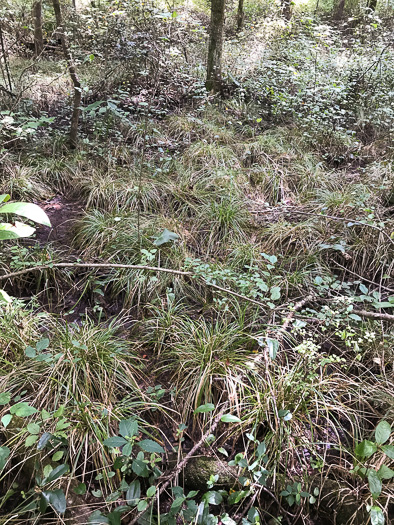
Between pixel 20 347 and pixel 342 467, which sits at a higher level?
pixel 20 347

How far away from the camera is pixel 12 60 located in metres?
7.47

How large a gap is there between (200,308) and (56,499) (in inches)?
59.6

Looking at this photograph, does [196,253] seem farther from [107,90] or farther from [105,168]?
[107,90]

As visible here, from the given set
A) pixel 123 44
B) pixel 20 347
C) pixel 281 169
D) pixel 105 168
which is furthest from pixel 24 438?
pixel 123 44

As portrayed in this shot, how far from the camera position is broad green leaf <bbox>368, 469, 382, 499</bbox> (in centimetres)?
126

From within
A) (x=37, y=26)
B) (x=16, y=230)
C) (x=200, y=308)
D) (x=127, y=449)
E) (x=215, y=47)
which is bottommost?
(x=200, y=308)

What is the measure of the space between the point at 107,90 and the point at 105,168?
2.43 meters

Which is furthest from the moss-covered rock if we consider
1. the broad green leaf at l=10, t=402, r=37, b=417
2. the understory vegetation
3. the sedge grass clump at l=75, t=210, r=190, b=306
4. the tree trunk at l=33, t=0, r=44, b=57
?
the tree trunk at l=33, t=0, r=44, b=57

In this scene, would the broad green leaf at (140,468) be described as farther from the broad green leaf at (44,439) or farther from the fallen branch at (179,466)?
the broad green leaf at (44,439)

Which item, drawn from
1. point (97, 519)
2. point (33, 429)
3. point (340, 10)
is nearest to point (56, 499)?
point (97, 519)

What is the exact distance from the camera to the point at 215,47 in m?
5.58

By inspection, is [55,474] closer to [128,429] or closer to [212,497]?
[128,429]

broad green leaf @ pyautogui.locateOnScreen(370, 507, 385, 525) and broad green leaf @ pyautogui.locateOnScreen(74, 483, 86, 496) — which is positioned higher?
broad green leaf @ pyautogui.locateOnScreen(370, 507, 385, 525)

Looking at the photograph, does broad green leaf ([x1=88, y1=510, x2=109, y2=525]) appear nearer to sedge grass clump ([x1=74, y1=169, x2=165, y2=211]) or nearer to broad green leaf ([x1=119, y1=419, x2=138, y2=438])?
broad green leaf ([x1=119, y1=419, x2=138, y2=438])
